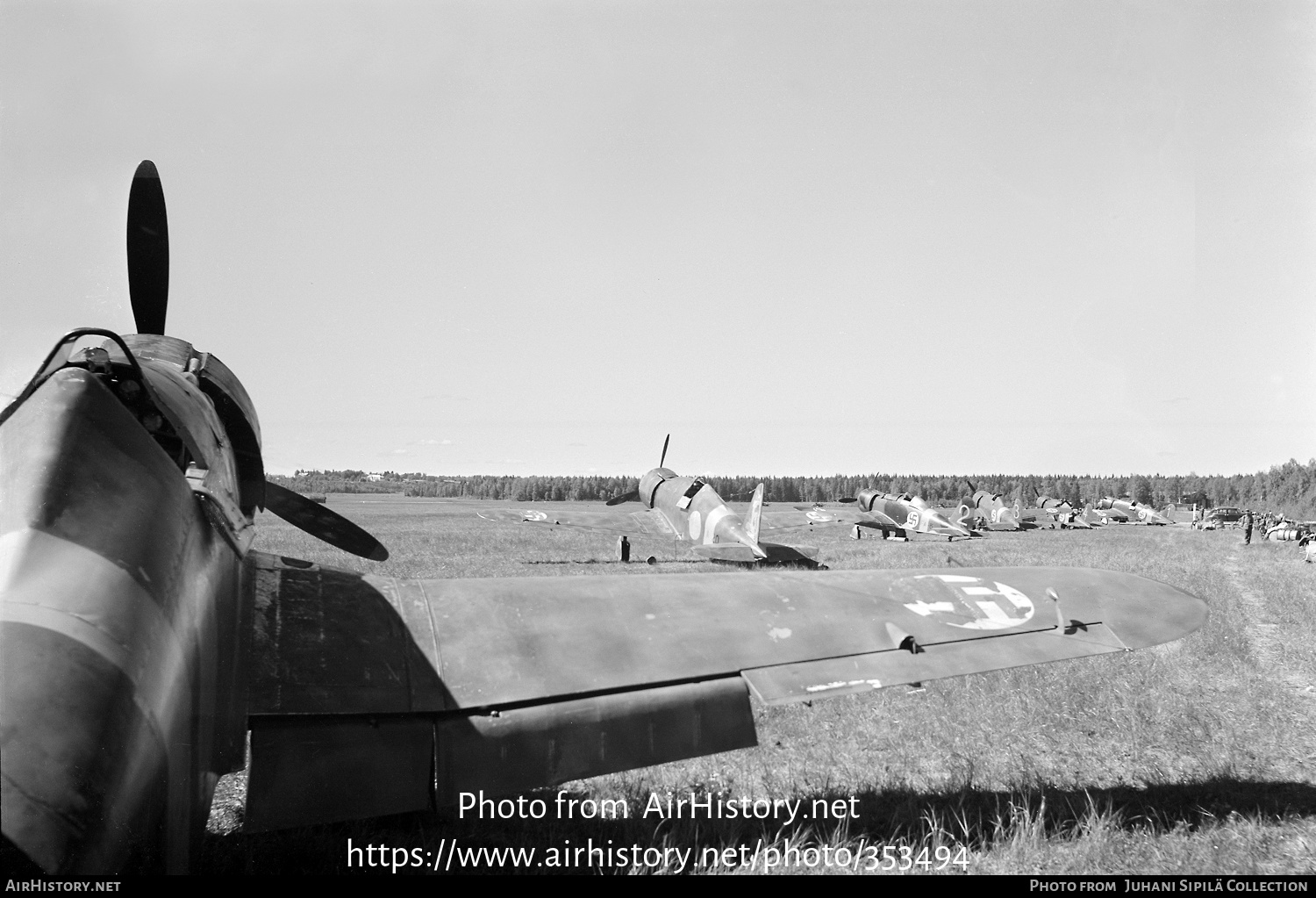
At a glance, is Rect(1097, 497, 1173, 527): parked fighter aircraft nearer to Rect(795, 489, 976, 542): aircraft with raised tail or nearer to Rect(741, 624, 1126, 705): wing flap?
Rect(795, 489, 976, 542): aircraft with raised tail

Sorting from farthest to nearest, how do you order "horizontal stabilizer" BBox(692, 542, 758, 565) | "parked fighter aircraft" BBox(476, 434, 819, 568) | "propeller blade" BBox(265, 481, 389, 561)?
"parked fighter aircraft" BBox(476, 434, 819, 568), "horizontal stabilizer" BBox(692, 542, 758, 565), "propeller blade" BBox(265, 481, 389, 561)

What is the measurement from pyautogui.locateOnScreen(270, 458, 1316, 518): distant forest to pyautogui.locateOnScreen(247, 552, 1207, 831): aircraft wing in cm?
8487

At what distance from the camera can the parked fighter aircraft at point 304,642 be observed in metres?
2.05

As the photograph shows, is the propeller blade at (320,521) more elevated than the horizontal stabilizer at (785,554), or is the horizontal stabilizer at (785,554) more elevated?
the propeller blade at (320,521)

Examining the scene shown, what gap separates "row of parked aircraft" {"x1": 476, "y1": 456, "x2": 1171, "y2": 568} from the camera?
20.0 meters

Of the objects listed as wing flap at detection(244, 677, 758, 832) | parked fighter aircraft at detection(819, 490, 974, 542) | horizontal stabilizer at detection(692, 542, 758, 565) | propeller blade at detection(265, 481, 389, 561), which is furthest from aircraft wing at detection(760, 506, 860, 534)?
wing flap at detection(244, 677, 758, 832)

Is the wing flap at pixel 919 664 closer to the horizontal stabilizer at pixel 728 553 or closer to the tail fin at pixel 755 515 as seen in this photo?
the horizontal stabilizer at pixel 728 553

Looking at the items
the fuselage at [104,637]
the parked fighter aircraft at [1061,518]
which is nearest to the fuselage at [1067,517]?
the parked fighter aircraft at [1061,518]

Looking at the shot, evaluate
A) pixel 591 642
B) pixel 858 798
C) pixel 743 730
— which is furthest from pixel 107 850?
pixel 858 798

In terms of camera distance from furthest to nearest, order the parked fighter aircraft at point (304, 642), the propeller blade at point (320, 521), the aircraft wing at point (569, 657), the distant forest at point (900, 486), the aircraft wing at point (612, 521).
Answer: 1. the distant forest at point (900, 486)
2. the aircraft wing at point (612, 521)
3. the propeller blade at point (320, 521)
4. the aircraft wing at point (569, 657)
5. the parked fighter aircraft at point (304, 642)

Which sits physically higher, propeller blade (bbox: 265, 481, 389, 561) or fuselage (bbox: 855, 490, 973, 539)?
propeller blade (bbox: 265, 481, 389, 561)

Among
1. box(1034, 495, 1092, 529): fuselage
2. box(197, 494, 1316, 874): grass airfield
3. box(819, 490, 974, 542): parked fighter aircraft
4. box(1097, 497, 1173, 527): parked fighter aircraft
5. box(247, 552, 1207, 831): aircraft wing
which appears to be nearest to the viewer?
box(247, 552, 1207, 831): aircraft wing

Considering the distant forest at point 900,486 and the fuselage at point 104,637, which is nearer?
the fuselage at point 104,637

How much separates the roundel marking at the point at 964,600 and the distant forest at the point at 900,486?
84.5m
